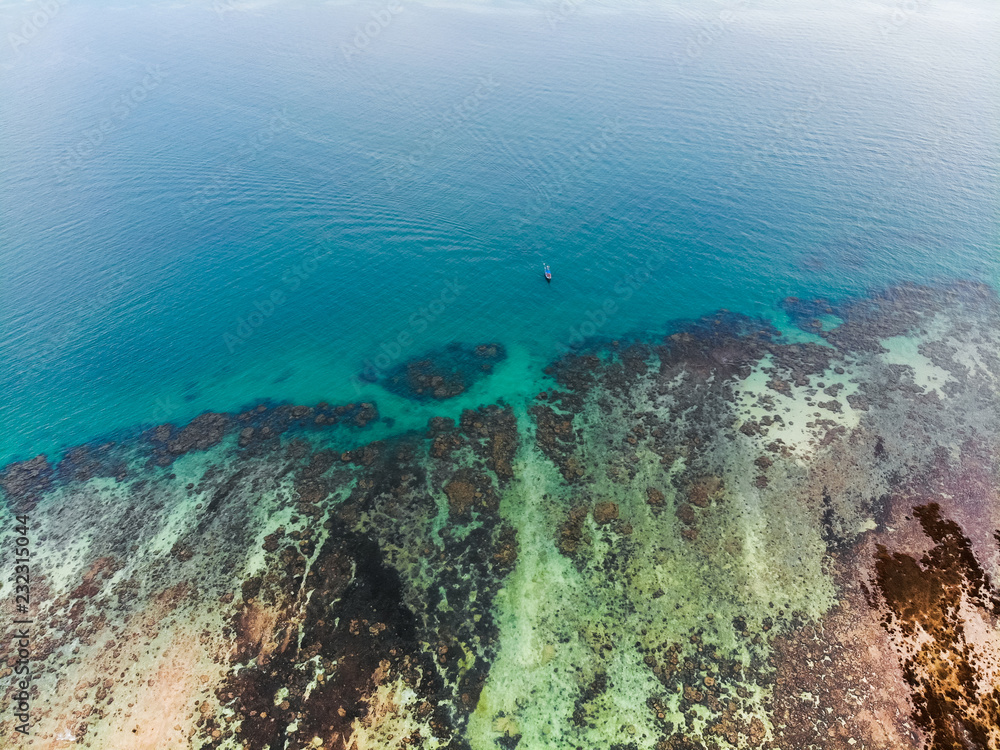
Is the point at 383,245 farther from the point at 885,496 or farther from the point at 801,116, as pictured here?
the point at 801,116

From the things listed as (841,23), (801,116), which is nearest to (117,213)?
(801,116)
